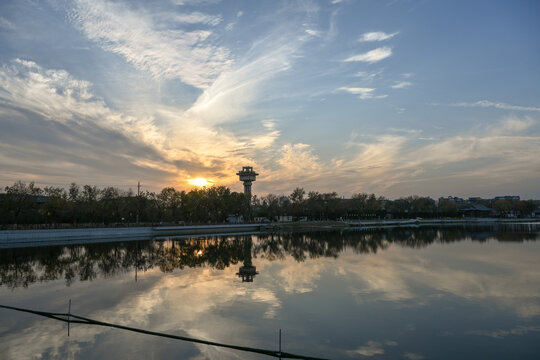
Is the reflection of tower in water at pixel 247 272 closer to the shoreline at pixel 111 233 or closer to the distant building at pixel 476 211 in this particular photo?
the shoreline at pixel 111 233

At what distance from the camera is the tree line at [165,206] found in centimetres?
5206

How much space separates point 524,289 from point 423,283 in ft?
14.2

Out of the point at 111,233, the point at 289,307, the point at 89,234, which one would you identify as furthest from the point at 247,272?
the point at 111,233

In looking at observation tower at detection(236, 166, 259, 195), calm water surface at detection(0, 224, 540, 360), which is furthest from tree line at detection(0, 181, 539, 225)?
calm water surface at detection(0, 224, 540, 360)

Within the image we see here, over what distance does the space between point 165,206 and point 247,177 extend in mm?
36902

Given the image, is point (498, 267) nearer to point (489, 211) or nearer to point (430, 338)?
point (430, 338)

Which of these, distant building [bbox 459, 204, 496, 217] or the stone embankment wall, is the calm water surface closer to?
the stone embankment wall

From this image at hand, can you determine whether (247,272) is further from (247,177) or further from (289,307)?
(247,177)

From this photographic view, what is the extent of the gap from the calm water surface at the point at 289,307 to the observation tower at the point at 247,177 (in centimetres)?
7849

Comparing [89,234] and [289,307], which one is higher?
[89,234]

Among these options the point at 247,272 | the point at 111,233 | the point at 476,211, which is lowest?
the point at 247,272

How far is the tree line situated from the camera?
5206cm

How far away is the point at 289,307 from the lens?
13469mm

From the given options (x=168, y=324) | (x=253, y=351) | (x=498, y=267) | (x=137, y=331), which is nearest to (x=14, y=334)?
(x=137, y=331)
